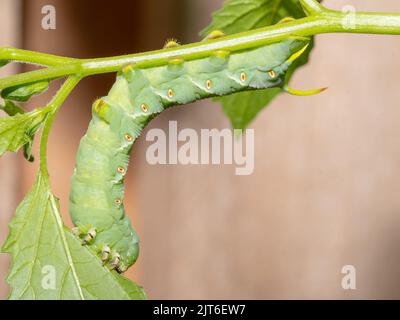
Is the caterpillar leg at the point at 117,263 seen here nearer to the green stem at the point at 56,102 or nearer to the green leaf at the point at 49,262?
the green leaf at the point at 49,262

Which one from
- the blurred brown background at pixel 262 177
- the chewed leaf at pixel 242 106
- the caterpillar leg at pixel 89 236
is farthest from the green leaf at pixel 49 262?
the blurred brown background at pixel 262 177

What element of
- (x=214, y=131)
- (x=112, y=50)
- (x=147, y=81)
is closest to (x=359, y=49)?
(x=214, y=131)

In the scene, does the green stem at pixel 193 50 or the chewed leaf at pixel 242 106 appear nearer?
the green stem at pixel 193 50

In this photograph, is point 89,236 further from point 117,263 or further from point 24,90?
point 24,90

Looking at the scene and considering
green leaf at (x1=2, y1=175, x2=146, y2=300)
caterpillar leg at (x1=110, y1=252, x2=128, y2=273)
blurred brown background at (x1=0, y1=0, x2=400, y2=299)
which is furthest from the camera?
blurred brown background at (x1=0, y1=0, x2=400, y2=299)

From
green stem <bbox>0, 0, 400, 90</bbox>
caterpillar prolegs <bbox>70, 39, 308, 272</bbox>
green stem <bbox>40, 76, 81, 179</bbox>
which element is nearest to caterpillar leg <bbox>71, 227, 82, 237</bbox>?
caterpillar prolegs <bbox>70, 39, 308, 272</bbox>

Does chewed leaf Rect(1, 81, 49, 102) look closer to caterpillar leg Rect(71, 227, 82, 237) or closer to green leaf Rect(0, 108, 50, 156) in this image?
green leaf Rect(0, 108, 50, 156)
